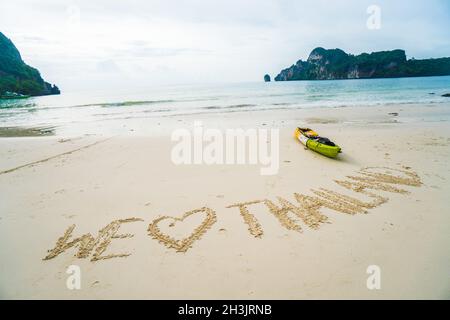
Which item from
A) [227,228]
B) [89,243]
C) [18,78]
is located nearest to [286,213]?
[227,228]

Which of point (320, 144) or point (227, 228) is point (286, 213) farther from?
point (320, 144)

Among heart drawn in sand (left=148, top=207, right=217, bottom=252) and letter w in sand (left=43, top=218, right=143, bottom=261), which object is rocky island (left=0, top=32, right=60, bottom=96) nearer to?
letter w in sand (left=43, top=218, right=143, bottom=261)

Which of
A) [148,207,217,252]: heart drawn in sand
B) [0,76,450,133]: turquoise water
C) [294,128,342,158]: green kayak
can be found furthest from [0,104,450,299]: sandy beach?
[0,76,450,133]: turquoise water

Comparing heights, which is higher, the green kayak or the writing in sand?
the green kayak

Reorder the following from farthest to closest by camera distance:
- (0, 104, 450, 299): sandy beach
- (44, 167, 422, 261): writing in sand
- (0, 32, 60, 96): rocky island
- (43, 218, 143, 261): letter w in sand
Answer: (0, 32, 60, 96): rocky island → (44, 167, 422, 261): writing in sand → (43, 218, 143, 261): letter w in sand → (0, 104, 450, 299): sandy beach

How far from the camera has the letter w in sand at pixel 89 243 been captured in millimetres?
6023

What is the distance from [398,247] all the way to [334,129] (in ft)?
47.2

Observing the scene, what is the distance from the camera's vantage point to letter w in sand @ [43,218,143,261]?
6.02 m

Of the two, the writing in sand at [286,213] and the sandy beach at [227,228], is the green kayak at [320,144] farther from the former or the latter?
the writing in sand at [286,213]

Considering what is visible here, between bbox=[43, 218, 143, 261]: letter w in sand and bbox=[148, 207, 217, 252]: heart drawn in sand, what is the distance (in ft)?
2.26

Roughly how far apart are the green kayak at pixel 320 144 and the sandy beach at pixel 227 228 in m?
0.53

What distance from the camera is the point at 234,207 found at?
7.87 meters
